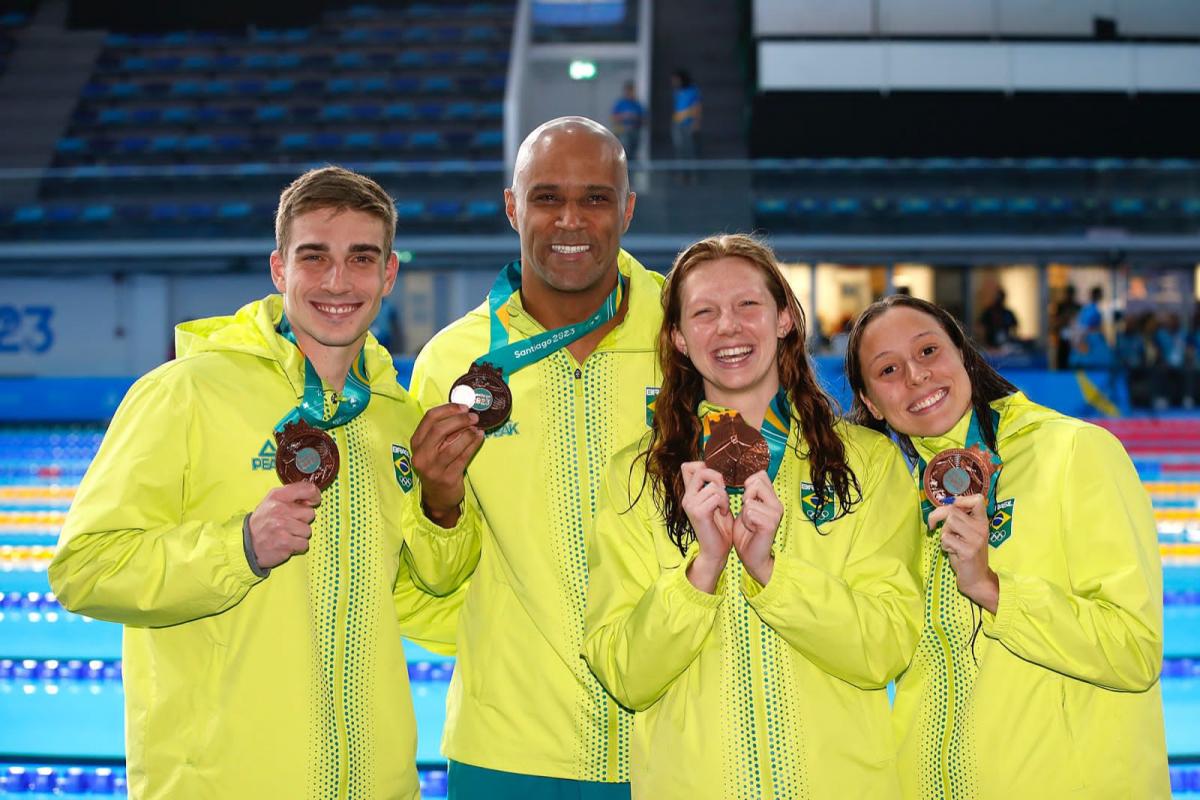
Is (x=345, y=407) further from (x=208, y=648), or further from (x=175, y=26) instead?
(x=175, y=26)

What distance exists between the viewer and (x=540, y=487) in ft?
8.48

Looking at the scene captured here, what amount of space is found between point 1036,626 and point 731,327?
31.4 inches

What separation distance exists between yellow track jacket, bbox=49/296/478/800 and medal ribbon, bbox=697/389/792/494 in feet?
2.06

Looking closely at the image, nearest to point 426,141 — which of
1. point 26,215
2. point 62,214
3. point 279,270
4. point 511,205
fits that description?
point 62,214

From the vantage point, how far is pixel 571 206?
2639 millimetres

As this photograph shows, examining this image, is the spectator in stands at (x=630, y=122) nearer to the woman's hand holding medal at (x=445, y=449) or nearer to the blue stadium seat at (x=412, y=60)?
the blue stadium seat at (x=412, y=60)

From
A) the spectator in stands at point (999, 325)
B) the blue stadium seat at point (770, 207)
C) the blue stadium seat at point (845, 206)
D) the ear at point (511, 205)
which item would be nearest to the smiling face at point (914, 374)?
the ear at point (511, 205)

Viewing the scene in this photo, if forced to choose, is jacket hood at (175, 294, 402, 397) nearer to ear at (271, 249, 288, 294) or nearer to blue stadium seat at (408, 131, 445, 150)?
ear at (271, 249, 288, 294)

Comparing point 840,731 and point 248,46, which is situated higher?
point 248,46

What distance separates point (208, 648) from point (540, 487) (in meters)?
0.78

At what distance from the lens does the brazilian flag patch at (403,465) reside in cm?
249

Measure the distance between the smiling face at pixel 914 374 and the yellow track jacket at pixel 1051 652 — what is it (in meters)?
0.17

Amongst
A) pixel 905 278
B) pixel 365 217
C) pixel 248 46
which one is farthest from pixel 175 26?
pixel 365 217

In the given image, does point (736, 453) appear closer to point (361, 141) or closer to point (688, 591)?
point (688, 591)
